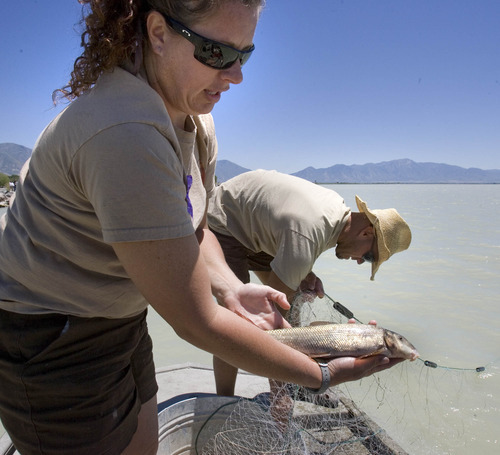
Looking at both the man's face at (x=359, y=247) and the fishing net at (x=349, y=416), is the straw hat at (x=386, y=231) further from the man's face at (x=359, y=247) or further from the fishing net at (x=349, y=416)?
the fishing net at (x=349, y=416)

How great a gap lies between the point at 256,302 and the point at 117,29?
165cm

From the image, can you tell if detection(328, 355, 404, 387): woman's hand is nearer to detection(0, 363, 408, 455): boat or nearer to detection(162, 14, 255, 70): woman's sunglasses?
detection(0, 363, 408, 455): boat

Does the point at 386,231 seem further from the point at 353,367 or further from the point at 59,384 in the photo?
the point at 59,384

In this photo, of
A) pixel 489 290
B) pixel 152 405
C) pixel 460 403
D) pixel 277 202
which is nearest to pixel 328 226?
pixel 277 202

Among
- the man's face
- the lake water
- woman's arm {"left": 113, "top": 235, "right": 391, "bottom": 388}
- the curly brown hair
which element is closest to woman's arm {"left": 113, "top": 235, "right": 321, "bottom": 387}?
woman's arm {"left": 113, "top": 235, "right": 391, "bottom": 388}

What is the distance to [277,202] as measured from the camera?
354cm

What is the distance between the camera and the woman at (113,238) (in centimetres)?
110

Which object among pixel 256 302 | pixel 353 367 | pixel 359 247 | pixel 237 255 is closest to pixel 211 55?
pixel 256 302

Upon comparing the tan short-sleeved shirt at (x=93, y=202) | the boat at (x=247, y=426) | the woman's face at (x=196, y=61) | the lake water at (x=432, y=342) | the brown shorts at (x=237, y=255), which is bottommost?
the lake water at (x=432, y=342)

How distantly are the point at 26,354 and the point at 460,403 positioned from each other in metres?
4.99

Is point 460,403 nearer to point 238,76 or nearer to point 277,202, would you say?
point 277,202

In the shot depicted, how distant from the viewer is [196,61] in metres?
1.32

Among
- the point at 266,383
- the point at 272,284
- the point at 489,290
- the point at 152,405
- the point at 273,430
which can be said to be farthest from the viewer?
the point at 489,290

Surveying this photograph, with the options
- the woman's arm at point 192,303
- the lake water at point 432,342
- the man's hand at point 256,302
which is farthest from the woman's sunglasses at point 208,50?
the lake water at point 432,342
